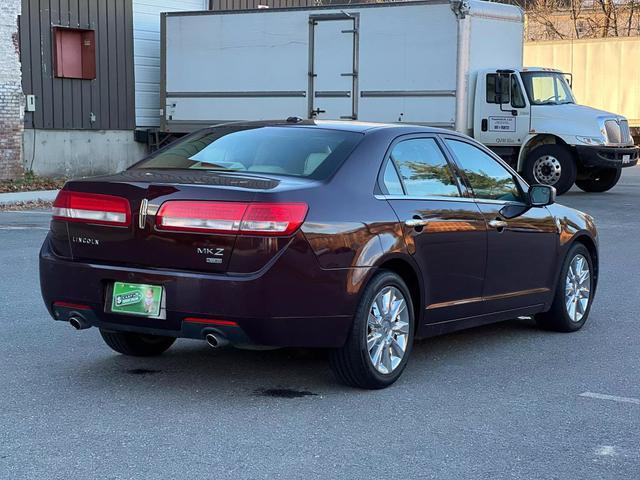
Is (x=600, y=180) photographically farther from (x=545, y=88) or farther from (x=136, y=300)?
(x=136, y=300)

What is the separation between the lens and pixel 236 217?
17.5 ft

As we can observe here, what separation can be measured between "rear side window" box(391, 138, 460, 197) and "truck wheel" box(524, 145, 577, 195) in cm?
1370

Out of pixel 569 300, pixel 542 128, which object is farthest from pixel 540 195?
pixel 542 128

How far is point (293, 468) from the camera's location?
14.8ft

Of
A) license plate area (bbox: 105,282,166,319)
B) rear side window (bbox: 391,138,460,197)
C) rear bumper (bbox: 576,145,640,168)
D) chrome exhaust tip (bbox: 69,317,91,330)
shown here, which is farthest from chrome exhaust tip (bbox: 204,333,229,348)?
rear bumper (bbox: 576,145,640,168)

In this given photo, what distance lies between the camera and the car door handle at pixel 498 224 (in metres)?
6.82

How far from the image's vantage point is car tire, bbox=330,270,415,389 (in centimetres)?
568

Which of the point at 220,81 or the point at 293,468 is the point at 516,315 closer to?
the point at 293,468

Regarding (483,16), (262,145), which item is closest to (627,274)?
(262,145)

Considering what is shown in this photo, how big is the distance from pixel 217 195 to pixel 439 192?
1686 mm

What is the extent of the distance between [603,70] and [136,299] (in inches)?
1116

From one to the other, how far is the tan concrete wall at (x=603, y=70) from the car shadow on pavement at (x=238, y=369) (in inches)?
1012

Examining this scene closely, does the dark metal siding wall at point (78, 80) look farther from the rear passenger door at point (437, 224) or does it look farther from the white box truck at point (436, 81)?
the rear passenger door at point (437, 224)

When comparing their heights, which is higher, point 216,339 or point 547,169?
point 216,339
